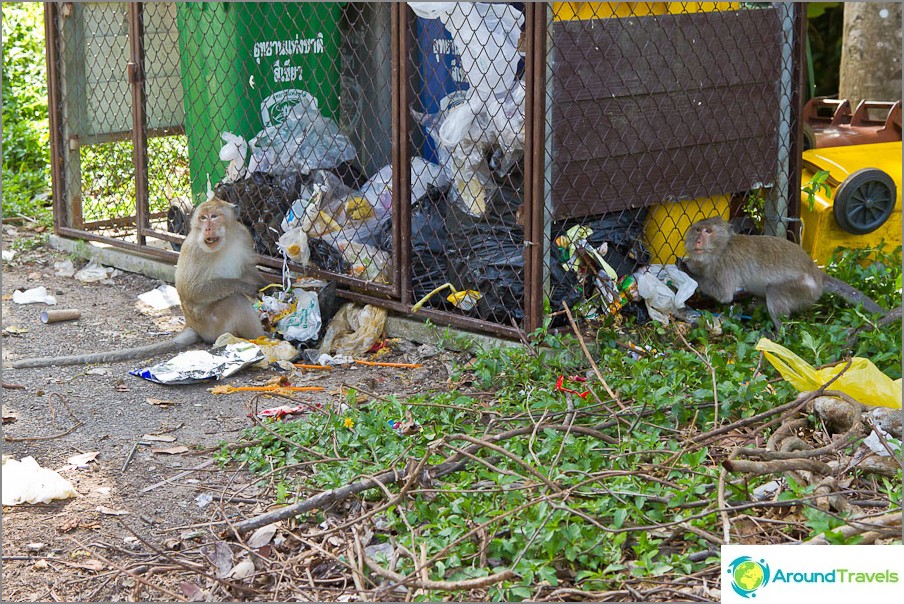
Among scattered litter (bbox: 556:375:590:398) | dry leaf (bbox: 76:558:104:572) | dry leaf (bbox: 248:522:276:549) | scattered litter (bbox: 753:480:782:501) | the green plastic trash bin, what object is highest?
the green plastic trash bin

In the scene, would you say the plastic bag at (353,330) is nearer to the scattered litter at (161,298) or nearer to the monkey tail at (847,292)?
the scattered litter at (161,298)

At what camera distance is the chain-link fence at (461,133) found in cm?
550

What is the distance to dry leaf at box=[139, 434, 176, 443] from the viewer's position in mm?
4797

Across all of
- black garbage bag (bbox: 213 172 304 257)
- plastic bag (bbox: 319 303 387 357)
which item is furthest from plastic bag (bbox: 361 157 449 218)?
plastic bag (bbox: 319 303 387 357)

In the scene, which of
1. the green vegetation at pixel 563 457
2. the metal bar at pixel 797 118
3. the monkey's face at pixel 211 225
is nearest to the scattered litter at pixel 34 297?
the monkey's face at pixel 211 225

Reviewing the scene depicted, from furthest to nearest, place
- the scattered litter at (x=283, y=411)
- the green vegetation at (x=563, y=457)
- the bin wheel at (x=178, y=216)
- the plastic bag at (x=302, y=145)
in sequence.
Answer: the bin wheel at (x=178, y=216), the plastic bag at (x=302, y=145), the scattered litter at (x=283, y=411), the green vegetation at (x=563, y=457)

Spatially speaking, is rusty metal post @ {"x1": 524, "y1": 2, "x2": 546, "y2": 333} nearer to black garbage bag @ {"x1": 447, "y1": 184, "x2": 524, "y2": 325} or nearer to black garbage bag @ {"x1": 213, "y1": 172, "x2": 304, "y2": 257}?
black garbage bag @ {"x1": 447, "y1": 184, "x2": 524, "y2": 325}

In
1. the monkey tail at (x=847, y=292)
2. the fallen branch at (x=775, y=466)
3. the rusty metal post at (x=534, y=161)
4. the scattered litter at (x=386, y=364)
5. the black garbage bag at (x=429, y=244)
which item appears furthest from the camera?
the black garbage bag at (x=429, y=244)

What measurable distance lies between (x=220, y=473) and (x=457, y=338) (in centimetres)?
175

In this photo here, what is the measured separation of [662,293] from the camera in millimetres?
Answer: 5789

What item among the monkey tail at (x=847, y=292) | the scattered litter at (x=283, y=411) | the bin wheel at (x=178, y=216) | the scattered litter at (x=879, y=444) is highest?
the bin wheel at (x=178, y=216)

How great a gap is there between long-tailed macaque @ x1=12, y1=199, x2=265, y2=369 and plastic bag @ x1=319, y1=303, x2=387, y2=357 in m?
0.45

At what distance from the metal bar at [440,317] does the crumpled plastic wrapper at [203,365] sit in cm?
71

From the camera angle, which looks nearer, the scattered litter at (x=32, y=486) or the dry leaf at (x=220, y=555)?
the dry leaf at (x=220, y=555)
